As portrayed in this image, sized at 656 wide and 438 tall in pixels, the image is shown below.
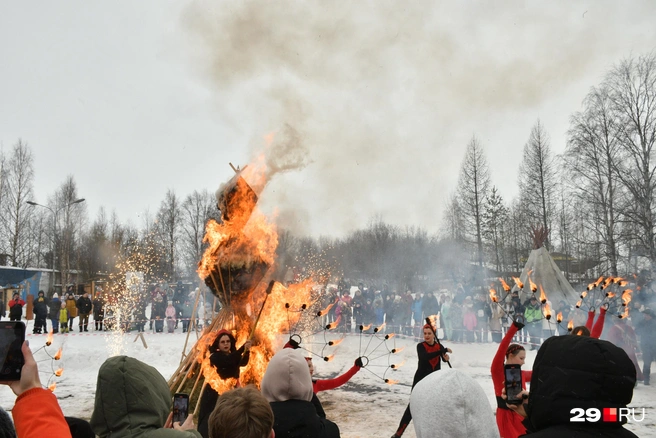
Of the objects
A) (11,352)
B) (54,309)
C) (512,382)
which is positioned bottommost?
(54,309)

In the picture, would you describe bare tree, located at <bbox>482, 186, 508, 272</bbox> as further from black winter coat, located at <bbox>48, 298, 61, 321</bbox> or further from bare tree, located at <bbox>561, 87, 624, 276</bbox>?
black winter coat, located at <bbox>48, 298, 61, 321</bbox>

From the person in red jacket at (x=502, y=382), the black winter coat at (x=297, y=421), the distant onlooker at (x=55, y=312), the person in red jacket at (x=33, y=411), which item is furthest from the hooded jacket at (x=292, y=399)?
Result: the distant onlooker at (x=55, y=312)

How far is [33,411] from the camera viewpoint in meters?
1.58

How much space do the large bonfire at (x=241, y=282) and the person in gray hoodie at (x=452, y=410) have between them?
521 centimetres

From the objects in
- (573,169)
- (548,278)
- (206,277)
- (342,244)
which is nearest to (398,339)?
(548,278)

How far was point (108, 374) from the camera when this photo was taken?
6.48 feet

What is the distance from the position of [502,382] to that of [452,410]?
197 cm

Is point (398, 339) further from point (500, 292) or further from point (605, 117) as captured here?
point (605, 117)

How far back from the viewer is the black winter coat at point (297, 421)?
8.42 feet

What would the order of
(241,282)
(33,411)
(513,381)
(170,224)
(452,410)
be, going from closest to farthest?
(33,411), (452,410), (513,381), (241,282), (170,224)

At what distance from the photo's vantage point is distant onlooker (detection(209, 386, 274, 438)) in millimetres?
1877

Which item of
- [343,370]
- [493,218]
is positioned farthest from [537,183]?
[343,370]

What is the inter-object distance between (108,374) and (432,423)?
1452 millimetres

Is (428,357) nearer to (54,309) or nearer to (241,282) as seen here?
(241,282)
